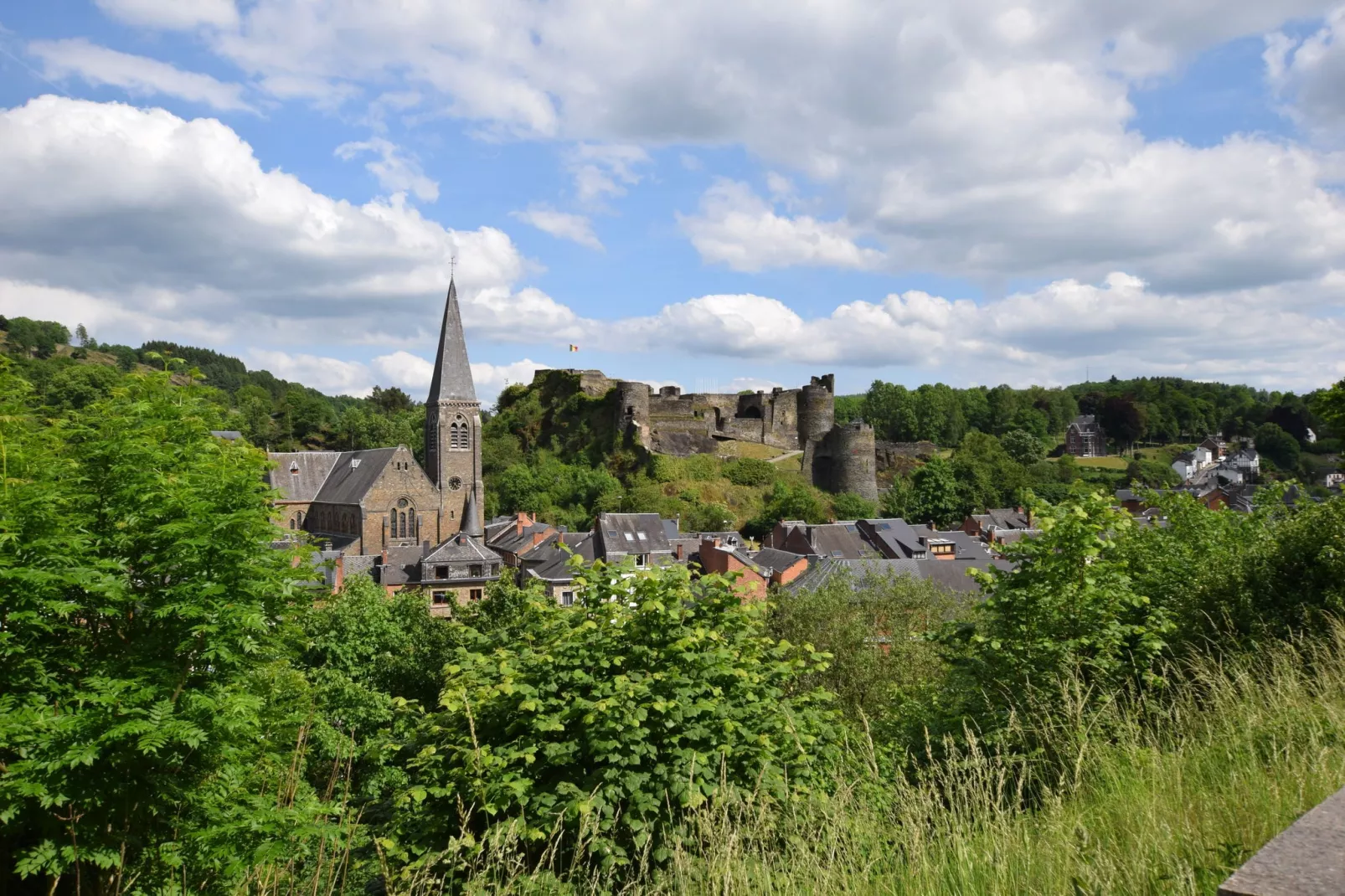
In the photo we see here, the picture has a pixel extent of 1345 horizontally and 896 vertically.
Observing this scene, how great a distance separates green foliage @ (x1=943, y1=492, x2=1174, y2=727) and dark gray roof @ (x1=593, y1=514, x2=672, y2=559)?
1273 inches

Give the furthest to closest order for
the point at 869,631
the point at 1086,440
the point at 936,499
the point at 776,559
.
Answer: the point at 1086,440 → the point at 936,499 → the point at 776,559 → the point at 869,631

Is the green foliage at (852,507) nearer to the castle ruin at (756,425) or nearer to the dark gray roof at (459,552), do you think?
the castle ruin at (756,425)

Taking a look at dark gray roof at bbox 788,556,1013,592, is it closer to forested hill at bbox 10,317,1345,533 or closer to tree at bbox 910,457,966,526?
forested hill at bbox 10,317,1345,533

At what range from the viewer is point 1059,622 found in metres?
7.96

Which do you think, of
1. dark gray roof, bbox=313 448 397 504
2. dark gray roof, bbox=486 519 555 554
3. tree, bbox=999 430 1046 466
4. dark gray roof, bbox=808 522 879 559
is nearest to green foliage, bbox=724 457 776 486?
dark gray roof, bbox=808 522 879 559

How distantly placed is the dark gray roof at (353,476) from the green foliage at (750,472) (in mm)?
25679

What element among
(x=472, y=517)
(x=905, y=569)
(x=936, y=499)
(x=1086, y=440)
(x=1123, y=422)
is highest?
(x=1123, y=422)

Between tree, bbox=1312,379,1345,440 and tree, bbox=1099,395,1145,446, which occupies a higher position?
tree, bbox=1099,395,1145,446

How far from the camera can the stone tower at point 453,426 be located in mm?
48469

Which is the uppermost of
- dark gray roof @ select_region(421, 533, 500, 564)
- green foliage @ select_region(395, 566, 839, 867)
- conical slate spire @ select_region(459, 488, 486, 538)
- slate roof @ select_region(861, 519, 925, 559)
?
green foliage @ select_region(395, 566, 839, 867)

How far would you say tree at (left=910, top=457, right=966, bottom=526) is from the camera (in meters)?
64.6

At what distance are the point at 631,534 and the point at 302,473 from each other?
22.0 meters

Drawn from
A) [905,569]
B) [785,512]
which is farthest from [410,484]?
[905,569]

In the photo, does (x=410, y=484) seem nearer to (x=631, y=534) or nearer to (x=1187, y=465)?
(x=631, y=534)
